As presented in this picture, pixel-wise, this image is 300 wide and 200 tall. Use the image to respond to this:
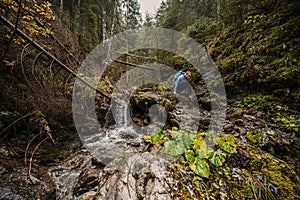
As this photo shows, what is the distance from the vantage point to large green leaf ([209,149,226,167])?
163 cm

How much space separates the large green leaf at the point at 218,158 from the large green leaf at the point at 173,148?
342 mm

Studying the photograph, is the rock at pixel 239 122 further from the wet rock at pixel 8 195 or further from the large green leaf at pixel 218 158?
the wet rock at pixel 8 195

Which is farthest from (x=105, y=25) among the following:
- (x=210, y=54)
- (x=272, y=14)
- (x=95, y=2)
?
(x=272, y=14)

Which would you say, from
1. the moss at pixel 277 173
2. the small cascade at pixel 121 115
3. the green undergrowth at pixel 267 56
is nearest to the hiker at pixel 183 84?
the green undergrowth at pixel 267 56

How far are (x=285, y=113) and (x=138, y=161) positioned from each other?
406 cm

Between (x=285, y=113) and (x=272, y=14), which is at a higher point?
(x=272, y=14)

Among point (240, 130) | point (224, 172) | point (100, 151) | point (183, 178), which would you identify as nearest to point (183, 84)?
point (240, 130)

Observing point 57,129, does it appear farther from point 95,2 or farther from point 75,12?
point 95,2

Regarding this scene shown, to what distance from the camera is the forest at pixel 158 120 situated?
159 centimetres

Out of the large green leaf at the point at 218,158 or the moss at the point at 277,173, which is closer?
the moss at the point at 277,173

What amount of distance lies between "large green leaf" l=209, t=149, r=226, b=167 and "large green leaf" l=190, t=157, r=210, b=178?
12 centimetres

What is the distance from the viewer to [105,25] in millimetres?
16312

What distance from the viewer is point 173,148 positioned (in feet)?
5.93

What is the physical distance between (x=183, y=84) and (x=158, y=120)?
226 centimetres
